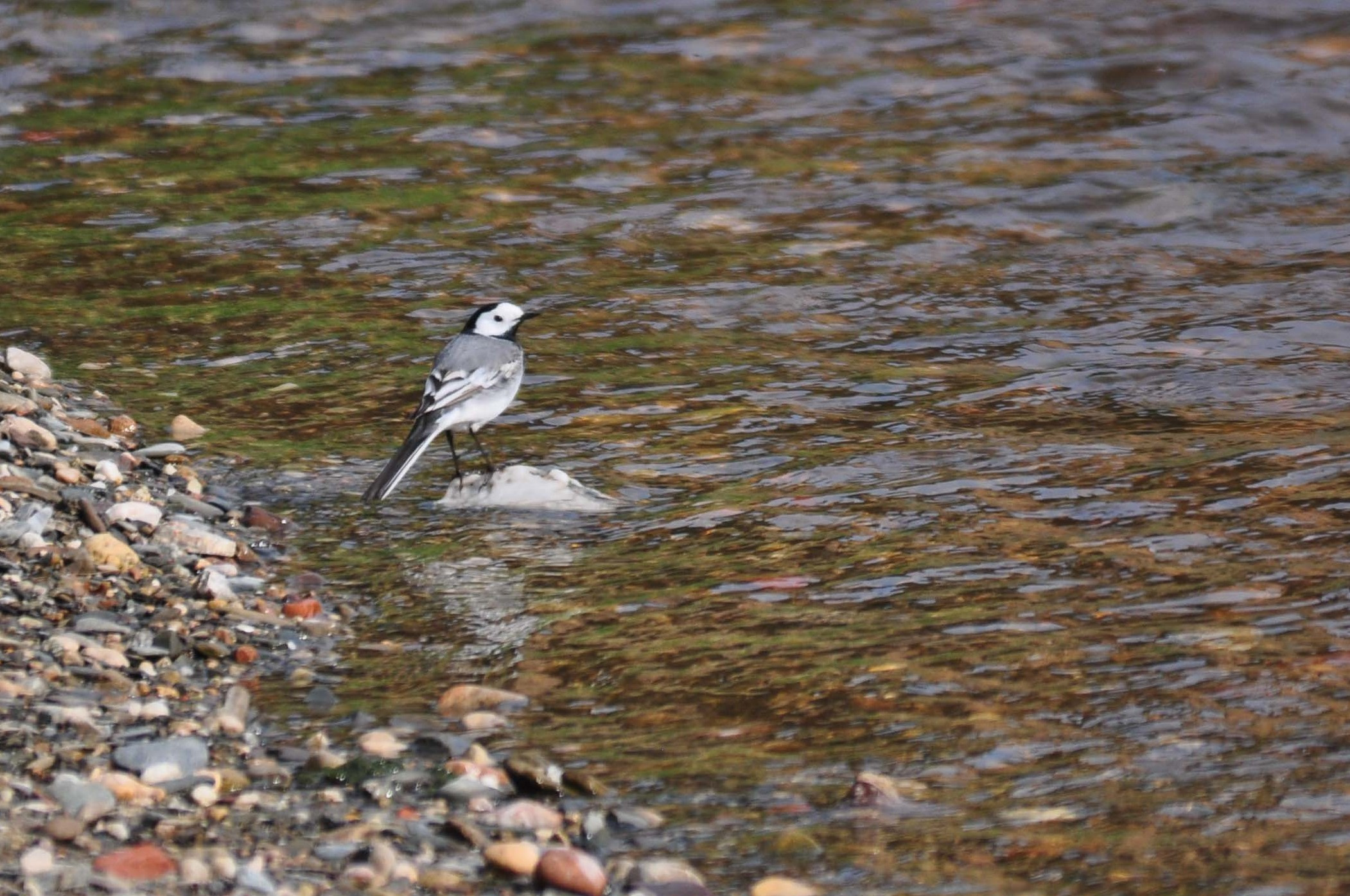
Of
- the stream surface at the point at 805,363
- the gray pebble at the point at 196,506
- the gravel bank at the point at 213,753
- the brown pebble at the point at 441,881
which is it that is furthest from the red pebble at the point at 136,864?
the gray pebble at the point at 196,506

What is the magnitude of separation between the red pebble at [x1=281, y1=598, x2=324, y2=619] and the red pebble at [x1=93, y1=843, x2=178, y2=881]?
6.38 ft

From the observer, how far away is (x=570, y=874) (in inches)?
171

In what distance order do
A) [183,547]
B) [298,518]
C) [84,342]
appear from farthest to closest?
[84,342]
[298,518]
[183,547]

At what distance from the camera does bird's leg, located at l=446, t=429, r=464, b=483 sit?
788 centimetres

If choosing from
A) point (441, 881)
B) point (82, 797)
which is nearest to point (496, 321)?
point (82, 797)

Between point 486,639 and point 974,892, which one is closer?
point 974,892

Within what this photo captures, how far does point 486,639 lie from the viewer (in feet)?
20.1

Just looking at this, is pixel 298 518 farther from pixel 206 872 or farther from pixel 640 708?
pixel 206 872

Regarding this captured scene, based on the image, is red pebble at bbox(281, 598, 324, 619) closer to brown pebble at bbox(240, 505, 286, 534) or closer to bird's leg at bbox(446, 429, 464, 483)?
brown pebble at bbox(240, 505, 286, 534)

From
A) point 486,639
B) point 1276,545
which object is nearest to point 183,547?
point 486,639

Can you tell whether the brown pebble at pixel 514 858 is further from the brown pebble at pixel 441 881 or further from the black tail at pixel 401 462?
the black tail at pixel 401 462

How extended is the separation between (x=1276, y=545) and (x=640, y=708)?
8.47 ft

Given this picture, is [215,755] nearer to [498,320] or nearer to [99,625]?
[99,625]

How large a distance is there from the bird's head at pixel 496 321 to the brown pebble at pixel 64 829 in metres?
4.40
